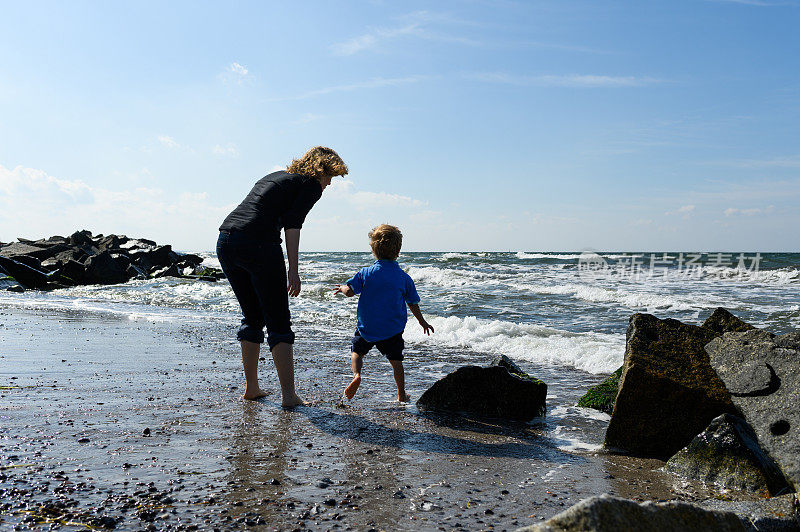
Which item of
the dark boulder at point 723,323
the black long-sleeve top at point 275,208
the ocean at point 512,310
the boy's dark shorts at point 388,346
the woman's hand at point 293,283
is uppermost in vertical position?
the black long-sleeve top at point 275,208

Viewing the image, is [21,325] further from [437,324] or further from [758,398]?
[758,398]

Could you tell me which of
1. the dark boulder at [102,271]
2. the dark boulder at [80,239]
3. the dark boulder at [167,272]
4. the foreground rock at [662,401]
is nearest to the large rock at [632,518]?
the foreground rock at [662,401]

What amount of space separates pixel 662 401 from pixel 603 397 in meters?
1.27

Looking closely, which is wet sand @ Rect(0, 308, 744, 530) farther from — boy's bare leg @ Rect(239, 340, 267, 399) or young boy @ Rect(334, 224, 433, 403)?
young boy @ Rect(334, 224, 433, 403)

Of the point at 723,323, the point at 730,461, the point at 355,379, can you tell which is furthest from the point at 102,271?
the point at 730,461

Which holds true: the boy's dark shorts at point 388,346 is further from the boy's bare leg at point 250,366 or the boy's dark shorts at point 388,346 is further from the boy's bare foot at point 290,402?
the boy's bare leg at point 250,366

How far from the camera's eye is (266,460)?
3.12 metres

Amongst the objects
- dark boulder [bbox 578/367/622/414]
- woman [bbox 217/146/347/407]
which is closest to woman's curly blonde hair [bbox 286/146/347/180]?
woman [bbox 217/146/347/407]

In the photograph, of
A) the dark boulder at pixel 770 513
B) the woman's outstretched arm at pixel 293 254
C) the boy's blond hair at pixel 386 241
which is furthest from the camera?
the boy's blond hair at pixel 386 241

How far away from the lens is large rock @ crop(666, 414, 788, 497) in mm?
2979

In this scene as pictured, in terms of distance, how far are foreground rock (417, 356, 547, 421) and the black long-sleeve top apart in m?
1.82

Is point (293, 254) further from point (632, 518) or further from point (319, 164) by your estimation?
point (632, 518)

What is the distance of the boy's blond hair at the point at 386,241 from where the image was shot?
16.4 ft

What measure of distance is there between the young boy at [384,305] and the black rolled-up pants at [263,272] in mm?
563
